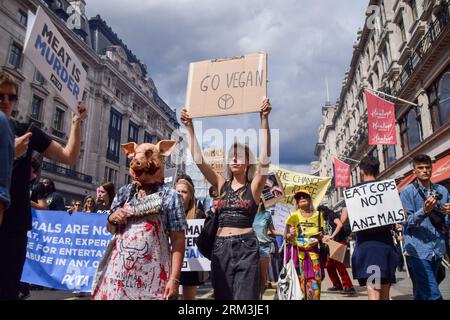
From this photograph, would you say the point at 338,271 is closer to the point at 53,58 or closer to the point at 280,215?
the point at 280,215

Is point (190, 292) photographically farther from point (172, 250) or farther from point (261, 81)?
point (261, 81)

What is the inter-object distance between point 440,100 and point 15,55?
2782 centimetres

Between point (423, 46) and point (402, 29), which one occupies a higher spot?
point (402, 29)

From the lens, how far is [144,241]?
7.02 feet

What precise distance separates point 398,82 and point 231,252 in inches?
846

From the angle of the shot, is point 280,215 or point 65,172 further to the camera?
point 65,172

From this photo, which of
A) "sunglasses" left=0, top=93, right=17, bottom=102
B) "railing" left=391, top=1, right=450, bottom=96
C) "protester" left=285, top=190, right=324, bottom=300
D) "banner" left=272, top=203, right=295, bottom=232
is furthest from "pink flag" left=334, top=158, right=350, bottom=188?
"sunglasses" left=0, top=93, right=17, bottom=102

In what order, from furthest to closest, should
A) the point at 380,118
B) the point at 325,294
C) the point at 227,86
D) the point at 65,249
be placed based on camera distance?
the point at 380,118
the point at 325,294
the point at 65,249
the point at 227,86

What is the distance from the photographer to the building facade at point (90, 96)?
25.2 meters

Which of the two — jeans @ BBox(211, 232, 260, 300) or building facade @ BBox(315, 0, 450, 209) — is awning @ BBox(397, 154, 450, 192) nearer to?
building facade @ BBox(315, 0, 450, 209)

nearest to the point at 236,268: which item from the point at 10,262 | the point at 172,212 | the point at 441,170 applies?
the point at 172,212

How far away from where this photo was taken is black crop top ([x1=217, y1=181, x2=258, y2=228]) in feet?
9.02

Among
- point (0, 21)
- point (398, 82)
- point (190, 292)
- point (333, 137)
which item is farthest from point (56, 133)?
point (333, 137)
